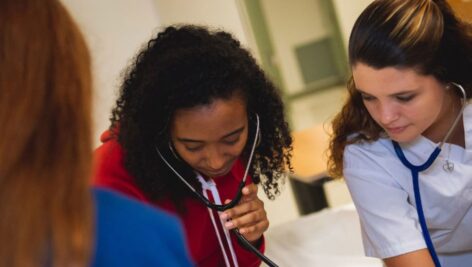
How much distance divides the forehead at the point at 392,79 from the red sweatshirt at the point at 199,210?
41 centimetres

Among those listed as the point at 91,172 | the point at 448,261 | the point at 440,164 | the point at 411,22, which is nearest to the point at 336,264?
the point at 448,261

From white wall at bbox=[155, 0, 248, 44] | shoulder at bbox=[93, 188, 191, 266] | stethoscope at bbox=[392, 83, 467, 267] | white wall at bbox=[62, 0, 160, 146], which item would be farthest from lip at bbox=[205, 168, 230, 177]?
white wall at bbox=[155, 0, 248, 44]

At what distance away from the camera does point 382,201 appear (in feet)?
3.65

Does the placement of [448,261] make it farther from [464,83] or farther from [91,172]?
[91,172]

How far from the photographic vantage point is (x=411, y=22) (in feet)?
3.32

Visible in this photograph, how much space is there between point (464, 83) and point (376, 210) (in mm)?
334

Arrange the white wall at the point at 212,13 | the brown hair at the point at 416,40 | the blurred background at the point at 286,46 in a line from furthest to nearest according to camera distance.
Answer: the white wall at the point at 212,13, the blurred background at the point at 286,46, the brown hair at the point at 416,40

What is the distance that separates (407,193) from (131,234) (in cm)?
79

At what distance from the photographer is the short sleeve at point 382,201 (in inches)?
42.2

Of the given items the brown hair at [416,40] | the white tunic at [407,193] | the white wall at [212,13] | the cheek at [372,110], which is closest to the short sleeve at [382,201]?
the white tunic at [407,193]

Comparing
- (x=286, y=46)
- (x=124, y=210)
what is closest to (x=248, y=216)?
(x=124, y=210)

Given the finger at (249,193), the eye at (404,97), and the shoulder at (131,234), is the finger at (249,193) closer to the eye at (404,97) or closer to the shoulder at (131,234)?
the eye at (404,97)

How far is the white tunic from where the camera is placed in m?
1.10

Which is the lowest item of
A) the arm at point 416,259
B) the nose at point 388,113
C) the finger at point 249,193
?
the arm at point 416,259
